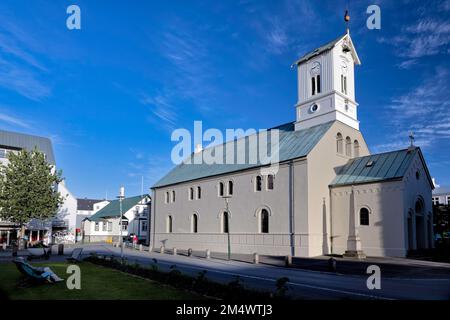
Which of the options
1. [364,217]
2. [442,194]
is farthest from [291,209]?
[442,194]

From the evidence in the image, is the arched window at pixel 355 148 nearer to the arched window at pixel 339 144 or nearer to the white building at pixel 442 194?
the arched window at pixel 339 144

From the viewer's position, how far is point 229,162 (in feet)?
136

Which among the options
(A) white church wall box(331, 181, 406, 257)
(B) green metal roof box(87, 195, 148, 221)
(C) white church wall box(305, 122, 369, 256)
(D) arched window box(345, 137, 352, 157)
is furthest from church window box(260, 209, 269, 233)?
(B) green metal roof box(87, 195, 148, 221)

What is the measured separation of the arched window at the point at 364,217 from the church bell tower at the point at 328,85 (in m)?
9.45

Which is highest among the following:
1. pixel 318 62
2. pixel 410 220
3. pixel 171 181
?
pixel 318 62

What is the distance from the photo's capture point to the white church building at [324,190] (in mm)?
28734

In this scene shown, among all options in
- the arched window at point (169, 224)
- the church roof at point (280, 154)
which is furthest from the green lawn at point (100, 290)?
the arched window at point (169, 224)

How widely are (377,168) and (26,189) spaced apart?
3749 cm

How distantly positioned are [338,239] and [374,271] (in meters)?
11.7

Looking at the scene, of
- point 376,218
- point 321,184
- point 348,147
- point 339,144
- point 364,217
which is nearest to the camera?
point 376,218

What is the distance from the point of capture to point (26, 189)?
42.5 meters

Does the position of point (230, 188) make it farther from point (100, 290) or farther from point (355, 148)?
point (100, 290)
